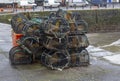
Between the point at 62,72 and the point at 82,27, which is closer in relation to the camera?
the point at 62,72

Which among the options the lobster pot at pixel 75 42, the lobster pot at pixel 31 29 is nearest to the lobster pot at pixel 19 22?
the lobster pot at pixel 31 29

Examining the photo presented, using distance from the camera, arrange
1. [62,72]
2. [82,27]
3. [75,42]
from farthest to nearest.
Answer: [82,27] → [75,42] → [62,72]

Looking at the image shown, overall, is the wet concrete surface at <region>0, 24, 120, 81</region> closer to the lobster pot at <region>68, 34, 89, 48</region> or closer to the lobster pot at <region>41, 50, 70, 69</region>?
the lobster pot at <region>41, 50, 70, 69</region>

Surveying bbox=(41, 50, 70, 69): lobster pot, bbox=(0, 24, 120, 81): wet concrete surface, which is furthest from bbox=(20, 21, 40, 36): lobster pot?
bbox=(0, 24, 120, 81): wet concrete surface

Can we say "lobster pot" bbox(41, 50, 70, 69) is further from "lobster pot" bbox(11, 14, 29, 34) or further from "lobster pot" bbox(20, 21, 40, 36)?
"lobster pot" bbox(11, 14, 29, 34)

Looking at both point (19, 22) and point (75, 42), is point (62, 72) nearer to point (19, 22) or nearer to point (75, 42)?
point (75, 42)

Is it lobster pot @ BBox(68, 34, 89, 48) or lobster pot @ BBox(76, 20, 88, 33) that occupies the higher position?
lobster pot @ BBox(76, 20, 88, 33)

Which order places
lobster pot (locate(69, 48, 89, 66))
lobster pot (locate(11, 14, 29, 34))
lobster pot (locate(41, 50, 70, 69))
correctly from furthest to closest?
1. lobster pot (locate(11, 14, 29, 34))
2. lobster pot (locate(69, 48, 89, 66))
3. lobster pot (locate(41, 50, 70, 69))

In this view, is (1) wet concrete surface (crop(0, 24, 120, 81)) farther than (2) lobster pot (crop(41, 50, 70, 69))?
No

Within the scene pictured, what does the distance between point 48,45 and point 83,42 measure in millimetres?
1369

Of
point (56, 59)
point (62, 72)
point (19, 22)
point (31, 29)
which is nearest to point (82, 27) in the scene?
point (56, 59)

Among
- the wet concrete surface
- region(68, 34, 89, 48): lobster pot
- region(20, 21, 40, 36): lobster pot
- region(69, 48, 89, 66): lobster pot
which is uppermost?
region(20, 21, 40, 36): lobster pot

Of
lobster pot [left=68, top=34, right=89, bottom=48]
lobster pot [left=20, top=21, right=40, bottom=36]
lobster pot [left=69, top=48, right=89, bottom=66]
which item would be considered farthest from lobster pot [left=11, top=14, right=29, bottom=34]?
lobster pot [left=69, top=48, right=89, bottom=66]

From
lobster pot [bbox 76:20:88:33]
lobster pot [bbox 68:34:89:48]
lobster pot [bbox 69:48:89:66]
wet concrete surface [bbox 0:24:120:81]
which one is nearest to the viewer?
wet concrete surface [bbox 0:24:120:81]
